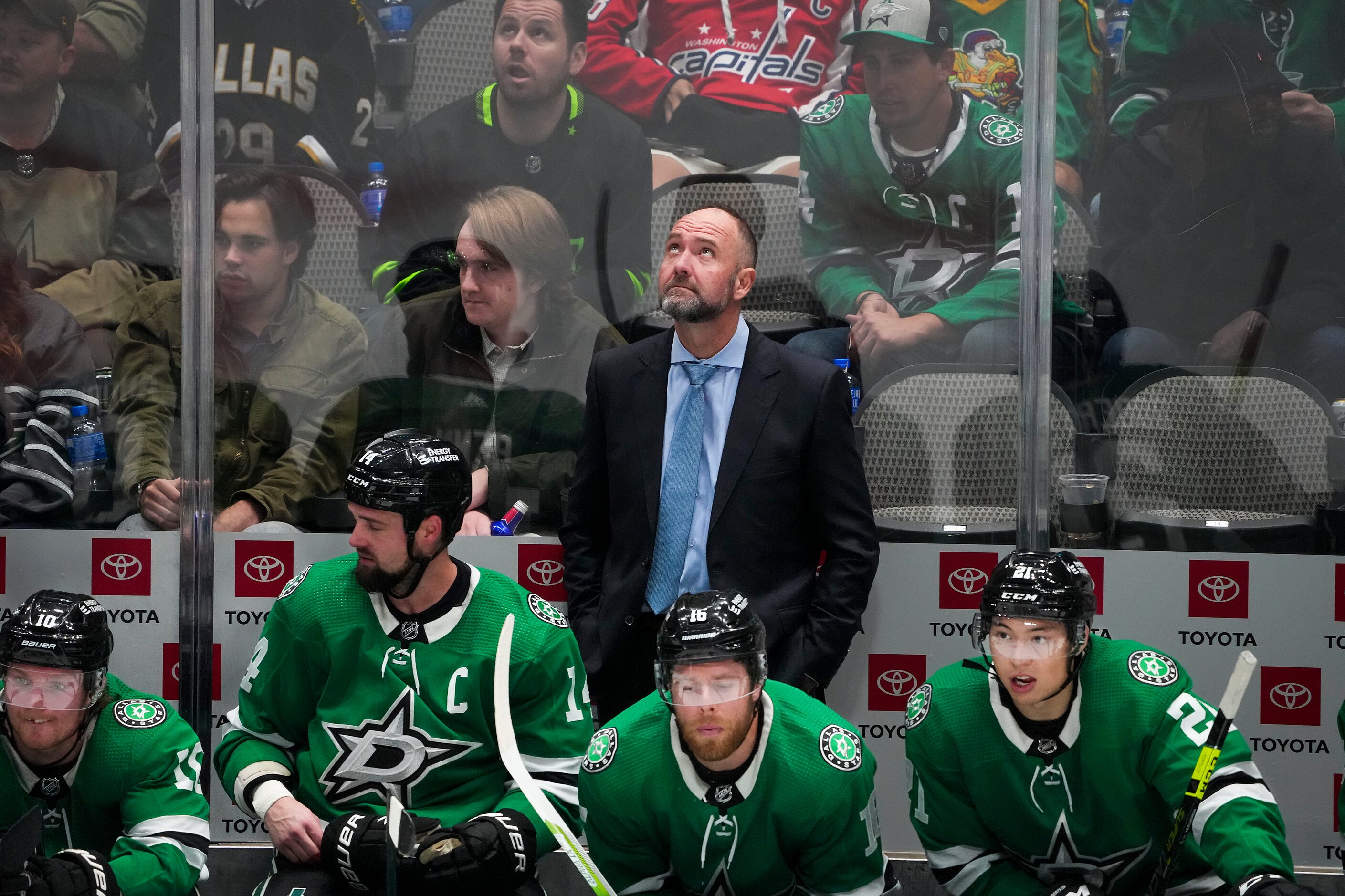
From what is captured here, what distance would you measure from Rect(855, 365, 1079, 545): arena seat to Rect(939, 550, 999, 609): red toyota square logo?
0.04 meters

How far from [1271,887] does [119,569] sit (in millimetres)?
2805

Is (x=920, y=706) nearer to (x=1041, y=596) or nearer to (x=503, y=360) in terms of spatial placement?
(x=1041, y=596)

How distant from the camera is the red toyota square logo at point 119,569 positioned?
158 inches

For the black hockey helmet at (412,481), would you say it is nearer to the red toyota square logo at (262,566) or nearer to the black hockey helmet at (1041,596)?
the red toyota square logo at (262,566)

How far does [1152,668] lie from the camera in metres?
3.01

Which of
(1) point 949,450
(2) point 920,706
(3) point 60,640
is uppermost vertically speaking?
(1) point 949,450

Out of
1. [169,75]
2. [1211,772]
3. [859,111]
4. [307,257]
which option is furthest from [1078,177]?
[169,75]

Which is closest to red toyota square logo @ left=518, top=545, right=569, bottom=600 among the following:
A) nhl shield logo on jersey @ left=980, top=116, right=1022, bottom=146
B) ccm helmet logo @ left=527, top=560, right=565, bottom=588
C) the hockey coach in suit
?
ccm helmet logo @ left=527, top=560, right=565, bottom=588

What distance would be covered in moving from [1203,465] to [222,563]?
8.28 ft

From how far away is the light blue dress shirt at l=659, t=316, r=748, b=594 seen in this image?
3.54m

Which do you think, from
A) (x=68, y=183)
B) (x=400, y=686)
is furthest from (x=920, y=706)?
(x=68, y=183)

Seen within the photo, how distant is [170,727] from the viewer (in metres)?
3.07

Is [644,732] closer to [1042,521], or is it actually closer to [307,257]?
[1042,521]

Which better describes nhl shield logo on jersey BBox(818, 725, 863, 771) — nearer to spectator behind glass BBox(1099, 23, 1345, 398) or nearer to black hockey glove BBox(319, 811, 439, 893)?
black hockey glove BBox(319, 811, 439, 893)
